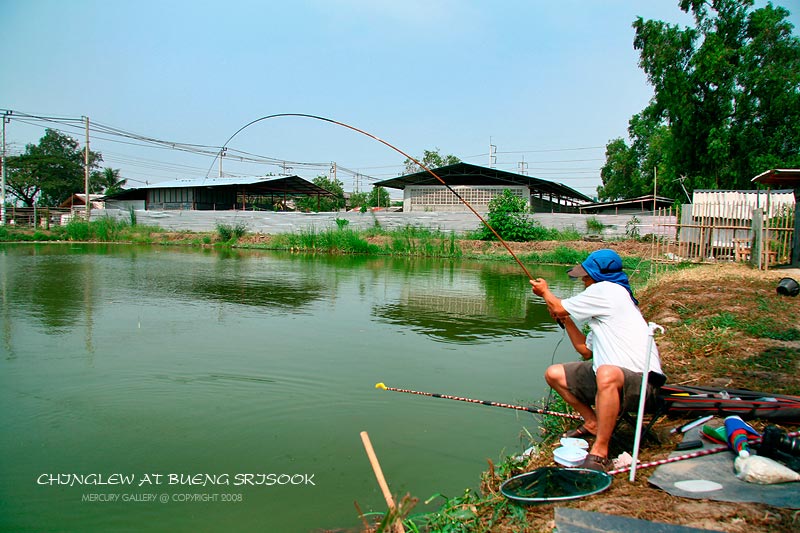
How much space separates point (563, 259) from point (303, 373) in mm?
15969

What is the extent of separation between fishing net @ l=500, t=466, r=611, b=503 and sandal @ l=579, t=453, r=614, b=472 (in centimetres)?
12

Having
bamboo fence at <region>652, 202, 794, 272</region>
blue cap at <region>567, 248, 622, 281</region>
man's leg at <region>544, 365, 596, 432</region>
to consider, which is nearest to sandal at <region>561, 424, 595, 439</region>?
man's leg at <region>544, 365, 596, 432</region>

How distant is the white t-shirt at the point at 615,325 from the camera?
9.85 feet

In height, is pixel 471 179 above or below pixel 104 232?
above

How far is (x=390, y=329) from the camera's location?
750 cm

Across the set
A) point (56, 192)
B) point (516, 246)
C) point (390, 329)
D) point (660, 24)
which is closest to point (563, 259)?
point (516, 246)

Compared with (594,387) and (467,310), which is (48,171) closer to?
(467,310)

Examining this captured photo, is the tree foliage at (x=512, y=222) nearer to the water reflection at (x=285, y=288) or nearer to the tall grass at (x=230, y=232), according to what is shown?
the water reflection at (x=285, y=288)

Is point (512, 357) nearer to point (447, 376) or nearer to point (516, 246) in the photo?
point (447, 376)

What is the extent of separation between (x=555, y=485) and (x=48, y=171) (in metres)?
49.0

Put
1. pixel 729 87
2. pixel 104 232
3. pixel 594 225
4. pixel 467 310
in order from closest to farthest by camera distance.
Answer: pixel 467 310
pixel 729 87
pixel 594 225
pixel 104 232

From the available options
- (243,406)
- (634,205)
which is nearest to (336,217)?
(634,205)

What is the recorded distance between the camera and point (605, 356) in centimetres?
306

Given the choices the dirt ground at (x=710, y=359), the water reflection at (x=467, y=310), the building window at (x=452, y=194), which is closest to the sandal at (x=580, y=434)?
the dirt ground at (x=710, y=359)
